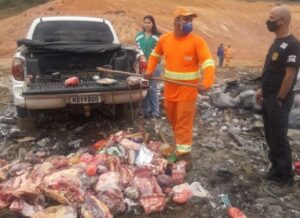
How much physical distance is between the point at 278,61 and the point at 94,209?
2283 mm

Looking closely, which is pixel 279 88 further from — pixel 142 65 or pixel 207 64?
pixel 142 65

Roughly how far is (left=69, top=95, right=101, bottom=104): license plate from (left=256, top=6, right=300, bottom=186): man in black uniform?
7.20 ft

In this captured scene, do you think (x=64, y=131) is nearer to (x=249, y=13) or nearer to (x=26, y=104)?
(x=26, y=104)

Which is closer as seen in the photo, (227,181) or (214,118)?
(227,181)

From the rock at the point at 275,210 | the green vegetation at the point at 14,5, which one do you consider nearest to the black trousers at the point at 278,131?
the rock at the point at 275,210

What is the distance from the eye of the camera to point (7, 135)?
24.4 feet

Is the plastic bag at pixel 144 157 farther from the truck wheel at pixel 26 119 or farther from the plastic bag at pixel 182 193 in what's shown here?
the truck wheel at pixel 26 119

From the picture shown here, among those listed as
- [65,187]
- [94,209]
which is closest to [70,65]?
[65,187]

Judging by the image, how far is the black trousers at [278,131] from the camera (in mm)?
5234

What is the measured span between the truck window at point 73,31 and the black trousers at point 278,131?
12.3ft

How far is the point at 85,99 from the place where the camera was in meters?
6.62

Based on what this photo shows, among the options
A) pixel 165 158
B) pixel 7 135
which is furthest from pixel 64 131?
pixel 165 158

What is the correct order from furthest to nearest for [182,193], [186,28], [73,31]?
[73,31] < [186,28] < [182,193]

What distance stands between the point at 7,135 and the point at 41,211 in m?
3.13
